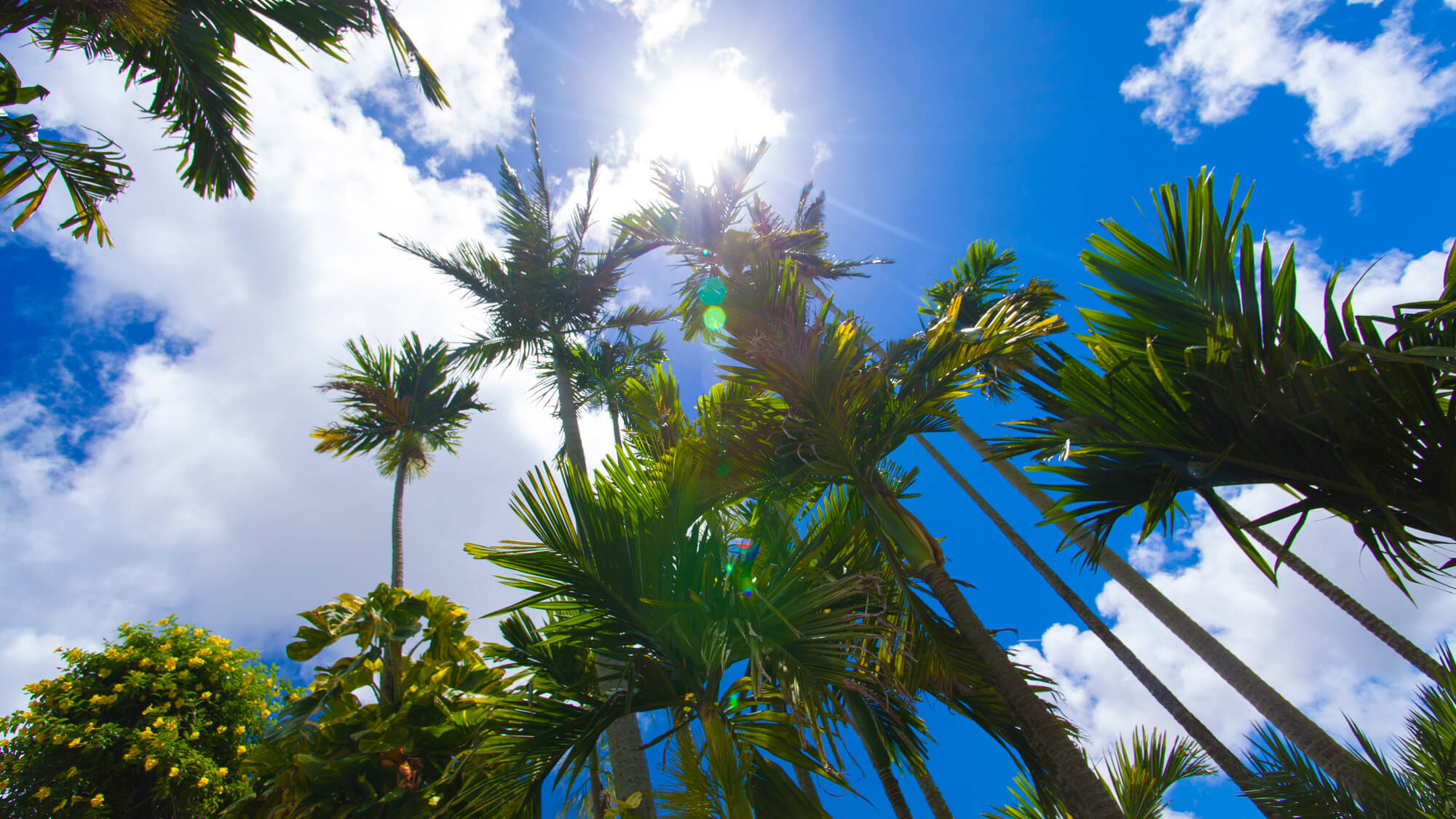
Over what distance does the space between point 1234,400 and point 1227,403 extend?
0.03 meters

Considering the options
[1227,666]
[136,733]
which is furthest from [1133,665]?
[136,733]

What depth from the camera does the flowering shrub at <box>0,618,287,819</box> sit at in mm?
5164

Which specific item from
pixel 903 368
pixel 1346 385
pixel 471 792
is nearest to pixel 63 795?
pixel 471 792

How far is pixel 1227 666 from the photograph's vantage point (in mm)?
5207

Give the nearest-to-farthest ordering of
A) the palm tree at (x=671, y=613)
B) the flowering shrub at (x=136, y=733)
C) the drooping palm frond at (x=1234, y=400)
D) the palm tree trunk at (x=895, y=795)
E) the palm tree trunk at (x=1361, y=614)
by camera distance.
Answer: the drooping palm frond at (x=1234, y=400)
the palm tree at (x=671, y=613)
the palm tree trunk at (x=895, y=795)
the palm tree trunk at (x=1361, y=614)
the flowering shrub at (x=136, y=733)

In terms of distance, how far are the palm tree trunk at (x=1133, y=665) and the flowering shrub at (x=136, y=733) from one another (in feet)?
24.1

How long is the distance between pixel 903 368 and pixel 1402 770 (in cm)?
301

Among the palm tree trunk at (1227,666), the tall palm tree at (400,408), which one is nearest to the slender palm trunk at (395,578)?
the tall palm tree at (400,408)

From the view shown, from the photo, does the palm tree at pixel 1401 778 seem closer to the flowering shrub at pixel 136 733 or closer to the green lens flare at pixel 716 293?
the green lens flare at pixel 716 293

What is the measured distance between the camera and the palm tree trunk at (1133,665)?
5.27 m

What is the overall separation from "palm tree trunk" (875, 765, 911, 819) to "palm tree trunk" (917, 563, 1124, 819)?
3.21 ft

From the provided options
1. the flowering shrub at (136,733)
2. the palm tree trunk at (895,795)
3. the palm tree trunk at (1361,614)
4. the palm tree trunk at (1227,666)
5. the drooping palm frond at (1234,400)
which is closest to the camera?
the drooping palm frond at (1234,400)

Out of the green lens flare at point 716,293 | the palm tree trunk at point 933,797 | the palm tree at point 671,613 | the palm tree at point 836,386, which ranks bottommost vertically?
the palm tree trunk at point 933,797

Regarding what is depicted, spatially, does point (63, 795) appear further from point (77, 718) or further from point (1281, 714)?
point (1281, 714)
